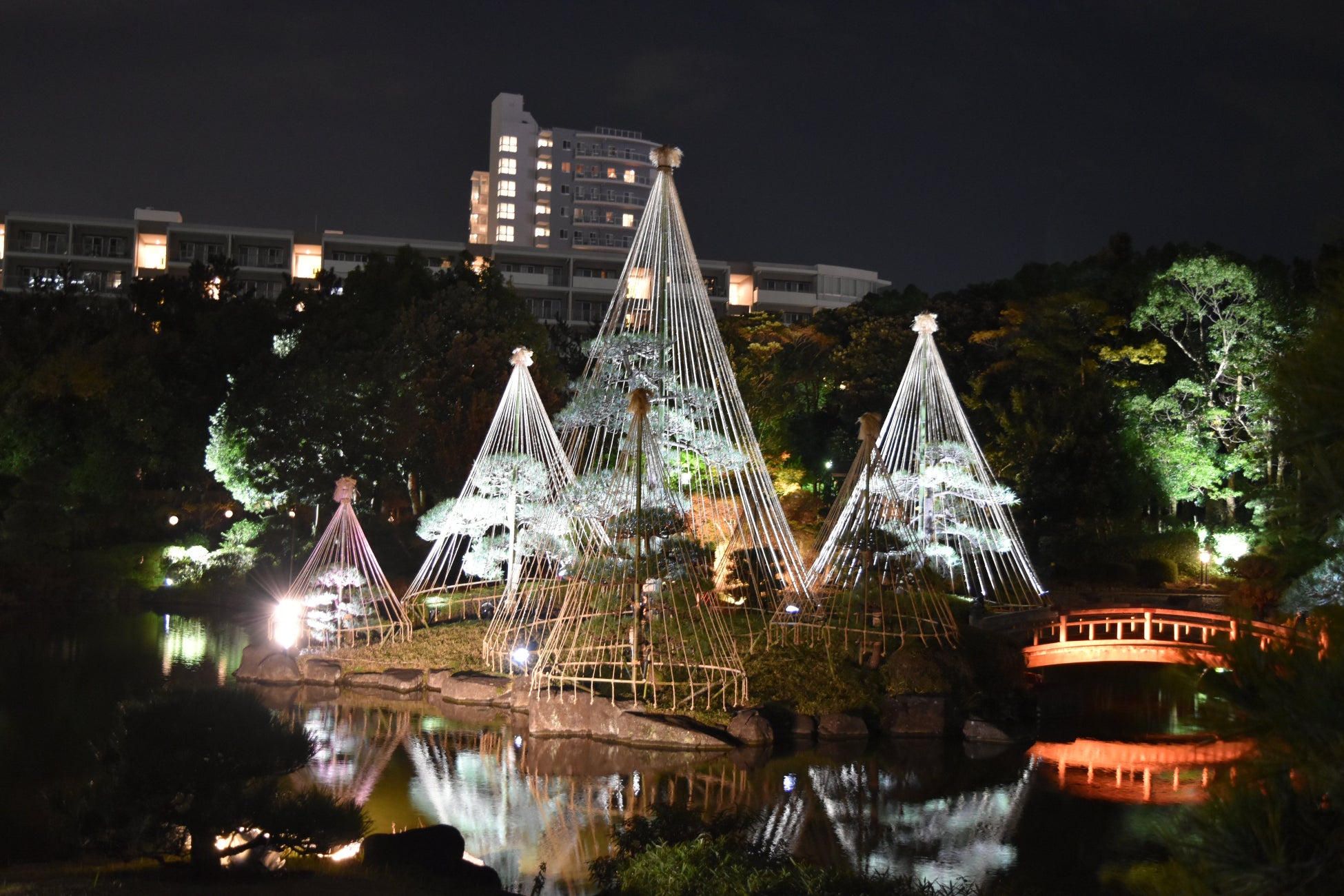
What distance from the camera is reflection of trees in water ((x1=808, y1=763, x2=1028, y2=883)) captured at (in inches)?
379

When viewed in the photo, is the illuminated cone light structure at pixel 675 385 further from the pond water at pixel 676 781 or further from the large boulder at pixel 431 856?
the large boulder at pixel 431 856

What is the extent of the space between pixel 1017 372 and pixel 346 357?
16233 millimetres

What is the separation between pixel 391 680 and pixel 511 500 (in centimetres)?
349

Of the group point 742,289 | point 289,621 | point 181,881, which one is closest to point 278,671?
point 289,621

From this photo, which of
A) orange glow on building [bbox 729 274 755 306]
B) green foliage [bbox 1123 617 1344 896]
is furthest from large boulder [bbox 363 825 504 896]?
orange glow on building [bbox 729 274 755 306]

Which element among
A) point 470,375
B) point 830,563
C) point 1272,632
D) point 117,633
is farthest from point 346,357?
point 1272,632

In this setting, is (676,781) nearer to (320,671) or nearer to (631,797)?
(631,797)

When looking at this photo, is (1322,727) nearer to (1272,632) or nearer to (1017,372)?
(1272,632)

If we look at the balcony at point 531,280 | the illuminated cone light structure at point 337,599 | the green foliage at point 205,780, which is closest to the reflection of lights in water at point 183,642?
the illuminated cone light structure at point 337,599

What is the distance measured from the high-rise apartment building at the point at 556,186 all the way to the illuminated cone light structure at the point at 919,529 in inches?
1619

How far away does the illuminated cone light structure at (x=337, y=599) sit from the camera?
1794cm

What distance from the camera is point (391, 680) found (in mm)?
16656

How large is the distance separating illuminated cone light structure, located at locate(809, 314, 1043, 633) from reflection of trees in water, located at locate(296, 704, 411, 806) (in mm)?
6490

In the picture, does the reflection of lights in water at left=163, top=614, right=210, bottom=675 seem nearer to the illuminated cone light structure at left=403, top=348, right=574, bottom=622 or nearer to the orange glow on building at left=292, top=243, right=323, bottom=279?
the illuminated cone light structure at left=403, top=348, right=574, bottom=622
